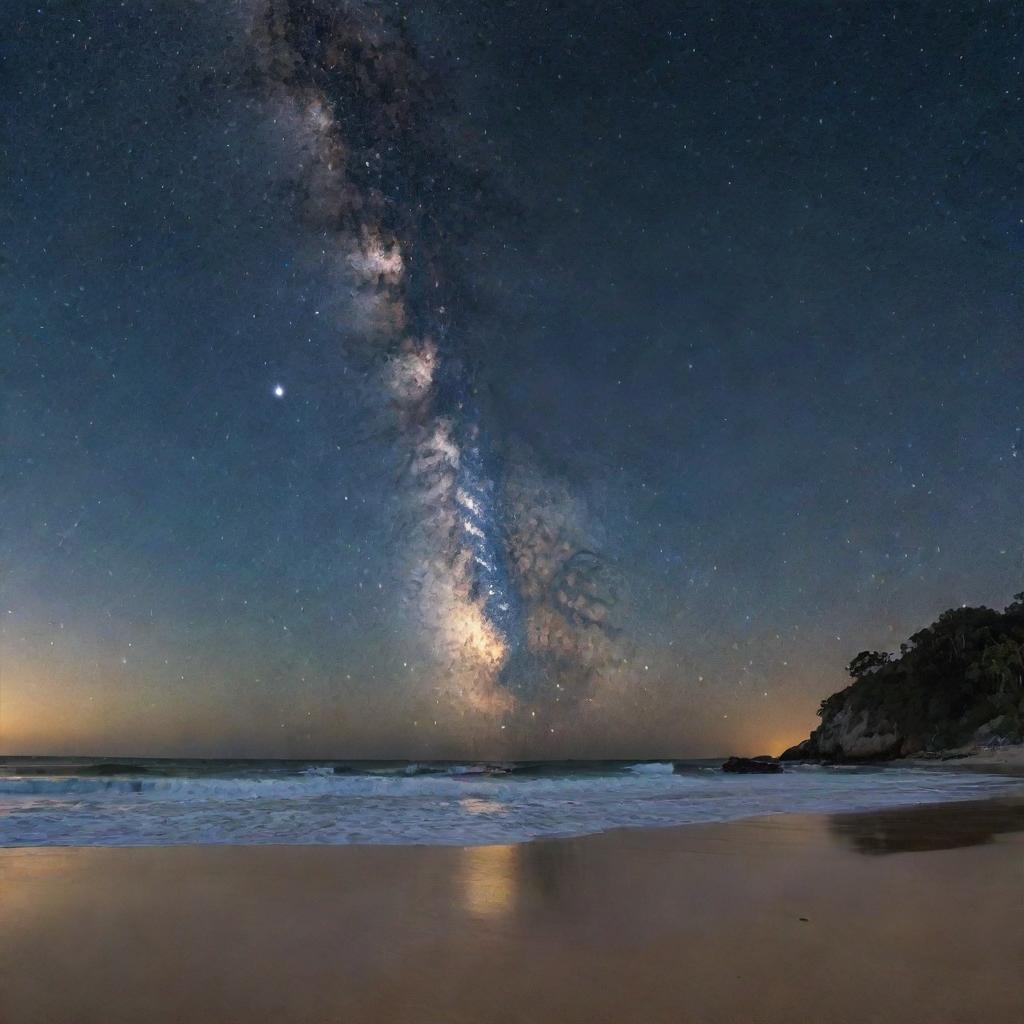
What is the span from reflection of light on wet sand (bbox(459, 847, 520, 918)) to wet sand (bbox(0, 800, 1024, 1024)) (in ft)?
0.09

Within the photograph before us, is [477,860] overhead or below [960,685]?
below

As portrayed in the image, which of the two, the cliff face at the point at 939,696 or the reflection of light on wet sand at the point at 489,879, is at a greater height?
the cliff face at the point at 939,696

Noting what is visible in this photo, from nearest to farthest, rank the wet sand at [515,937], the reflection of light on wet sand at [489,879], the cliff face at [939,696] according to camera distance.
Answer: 1. the wet sand at [515,937]
2. the reflection of light on wet sand at [489,879]
3. the cliff face at [939,696]

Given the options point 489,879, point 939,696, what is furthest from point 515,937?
point 939,696

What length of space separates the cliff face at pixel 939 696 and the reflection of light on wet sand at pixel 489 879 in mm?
46565

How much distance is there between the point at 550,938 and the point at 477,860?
8.35 feet

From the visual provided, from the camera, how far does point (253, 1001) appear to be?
2543 millimetres

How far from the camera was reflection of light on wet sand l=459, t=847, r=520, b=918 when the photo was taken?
4.00m

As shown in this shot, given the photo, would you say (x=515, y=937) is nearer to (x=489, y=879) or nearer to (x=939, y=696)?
(x=489, y=879)

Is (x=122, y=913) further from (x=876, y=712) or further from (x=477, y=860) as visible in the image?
(x=876, y=712)

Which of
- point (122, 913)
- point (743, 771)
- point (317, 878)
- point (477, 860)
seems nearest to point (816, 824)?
point (477, 860)

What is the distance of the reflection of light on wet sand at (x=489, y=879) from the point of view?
13.1 feet

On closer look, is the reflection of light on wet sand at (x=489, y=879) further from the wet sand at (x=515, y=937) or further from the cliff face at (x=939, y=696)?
the cliff face at (x=939, y=696)

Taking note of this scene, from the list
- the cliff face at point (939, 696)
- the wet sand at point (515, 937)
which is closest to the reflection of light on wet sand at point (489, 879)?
the wet sand at point (515, 937)
